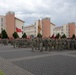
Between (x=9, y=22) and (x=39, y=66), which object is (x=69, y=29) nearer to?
(x=9, y=22)

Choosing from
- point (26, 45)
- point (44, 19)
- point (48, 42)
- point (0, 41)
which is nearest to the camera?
point (48, 42)

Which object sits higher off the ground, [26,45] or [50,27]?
[50,27]

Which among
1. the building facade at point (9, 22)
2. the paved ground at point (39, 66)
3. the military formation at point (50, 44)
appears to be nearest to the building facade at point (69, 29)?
the building facade at point (9, 22)

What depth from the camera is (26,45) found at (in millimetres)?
35406

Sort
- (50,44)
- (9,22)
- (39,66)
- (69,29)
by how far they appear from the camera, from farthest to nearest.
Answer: (69,29), (9,22), (50,44), (39,66)

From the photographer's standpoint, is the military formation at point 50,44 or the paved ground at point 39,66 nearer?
the paved ground at point 39,66

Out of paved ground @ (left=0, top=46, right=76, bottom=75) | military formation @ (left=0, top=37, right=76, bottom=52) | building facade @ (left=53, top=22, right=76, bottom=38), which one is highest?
building facade @ (left=53, top=22, right=76, bottom=38)

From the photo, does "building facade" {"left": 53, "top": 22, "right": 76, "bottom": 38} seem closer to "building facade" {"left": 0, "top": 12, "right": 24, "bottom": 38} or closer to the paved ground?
"building facade" {"left": 0, "top": 12, "right": 24, "bottom": 38}

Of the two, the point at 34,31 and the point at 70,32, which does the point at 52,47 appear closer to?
the point at 34,31

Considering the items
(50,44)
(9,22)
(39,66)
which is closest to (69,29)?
(9,22)

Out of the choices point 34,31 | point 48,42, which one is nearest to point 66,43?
point 48,42

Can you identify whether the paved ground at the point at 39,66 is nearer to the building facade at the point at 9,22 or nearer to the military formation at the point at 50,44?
the military formation at the point at 50,44

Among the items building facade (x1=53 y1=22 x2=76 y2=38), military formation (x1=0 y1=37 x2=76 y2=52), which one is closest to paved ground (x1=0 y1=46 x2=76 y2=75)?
military formation (x1=0 y1=37 x2=76 y2=52)

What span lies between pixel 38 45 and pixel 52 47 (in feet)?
7.87
